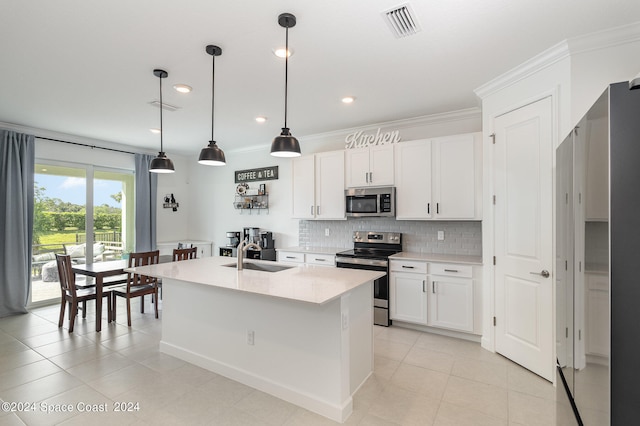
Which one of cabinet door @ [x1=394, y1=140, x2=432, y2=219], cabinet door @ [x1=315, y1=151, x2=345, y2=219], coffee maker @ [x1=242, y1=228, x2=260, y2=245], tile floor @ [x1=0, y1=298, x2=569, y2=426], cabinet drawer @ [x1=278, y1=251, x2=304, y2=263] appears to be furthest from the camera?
coffee maker @ [x1=242, y1=228, x2=260, y2=245]

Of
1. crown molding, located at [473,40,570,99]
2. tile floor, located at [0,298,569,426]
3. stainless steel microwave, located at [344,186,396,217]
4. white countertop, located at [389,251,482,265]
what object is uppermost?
crown molding, located at [473,40,570,99]

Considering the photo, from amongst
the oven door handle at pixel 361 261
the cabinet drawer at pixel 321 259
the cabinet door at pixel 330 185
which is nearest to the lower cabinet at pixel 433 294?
the oven door handle at pixel 361 261

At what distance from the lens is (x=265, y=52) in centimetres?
256

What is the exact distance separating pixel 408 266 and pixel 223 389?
7.91 feet

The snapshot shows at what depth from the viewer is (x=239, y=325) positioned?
2.70 meters


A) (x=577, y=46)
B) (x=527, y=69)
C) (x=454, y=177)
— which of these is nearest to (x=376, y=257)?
(x=454, y=177)

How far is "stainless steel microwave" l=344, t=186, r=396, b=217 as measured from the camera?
4.19 metres

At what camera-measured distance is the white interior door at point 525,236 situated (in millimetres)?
2680

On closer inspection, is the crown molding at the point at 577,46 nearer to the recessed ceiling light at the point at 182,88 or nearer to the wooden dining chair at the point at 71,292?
the recessed ceiling light at the point at 182,88

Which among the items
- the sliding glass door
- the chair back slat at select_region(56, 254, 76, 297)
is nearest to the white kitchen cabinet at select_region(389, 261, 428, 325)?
the chair back slat at select_region(56, 254, 76, 297)

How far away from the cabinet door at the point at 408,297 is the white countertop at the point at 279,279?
1246 millimetres

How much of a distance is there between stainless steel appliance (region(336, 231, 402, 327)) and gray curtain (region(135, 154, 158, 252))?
13.1ft

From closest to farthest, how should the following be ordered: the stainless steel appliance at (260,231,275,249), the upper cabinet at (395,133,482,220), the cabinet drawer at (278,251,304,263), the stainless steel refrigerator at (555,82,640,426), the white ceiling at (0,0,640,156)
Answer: the stainless steel refrigerator at (555,82,640,426) → the white ceiling at (0,0,640,156) → the upper cabinet at (395,133,482,220) → the cabinet drawer at (278,251,304,263) → the stainless steel appliance at (260,231,275,249)

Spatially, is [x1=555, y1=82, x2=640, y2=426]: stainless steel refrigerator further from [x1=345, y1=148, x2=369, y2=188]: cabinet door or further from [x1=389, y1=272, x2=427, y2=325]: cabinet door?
[x1=345, y1=148, x2=369, y2=188]: cabinet door
